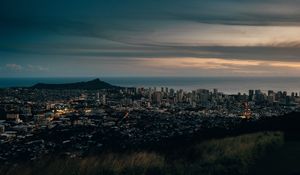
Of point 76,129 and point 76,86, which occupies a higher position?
point 76,86

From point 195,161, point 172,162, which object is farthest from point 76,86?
point 172,162

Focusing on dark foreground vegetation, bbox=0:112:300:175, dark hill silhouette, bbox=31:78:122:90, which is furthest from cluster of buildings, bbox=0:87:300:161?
dark hill silhouette, bbox=31:78:122:90

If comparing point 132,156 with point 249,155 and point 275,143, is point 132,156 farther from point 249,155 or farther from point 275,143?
point 275,143

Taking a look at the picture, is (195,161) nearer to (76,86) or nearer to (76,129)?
(76,129)

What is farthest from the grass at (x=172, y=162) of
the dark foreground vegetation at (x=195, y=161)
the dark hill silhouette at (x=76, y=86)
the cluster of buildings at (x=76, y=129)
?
the dark hill silhouette at (x=76, y=86)

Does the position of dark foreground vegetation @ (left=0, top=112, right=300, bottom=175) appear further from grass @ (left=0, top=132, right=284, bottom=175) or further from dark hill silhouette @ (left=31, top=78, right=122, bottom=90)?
dark hill silhouette @ (left=31, top=78, right=122, bottom=90)

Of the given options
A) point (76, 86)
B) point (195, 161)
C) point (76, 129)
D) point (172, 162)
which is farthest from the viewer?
point (76, 86)

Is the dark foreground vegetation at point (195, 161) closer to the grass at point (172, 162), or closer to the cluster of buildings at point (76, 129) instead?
the grass at point (172, 162)

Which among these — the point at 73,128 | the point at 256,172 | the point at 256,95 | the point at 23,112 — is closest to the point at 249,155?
the point at 256,172

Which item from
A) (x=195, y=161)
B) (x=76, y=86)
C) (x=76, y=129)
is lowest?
(x=76, y=129)
